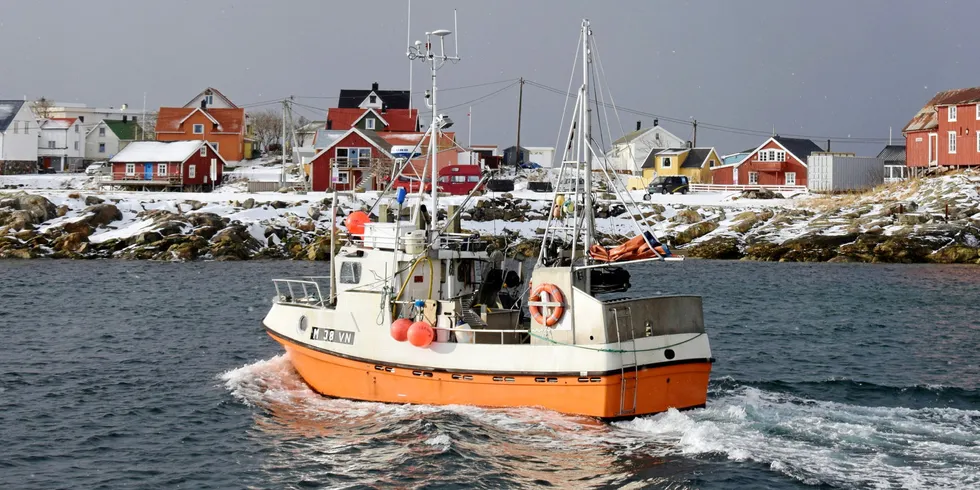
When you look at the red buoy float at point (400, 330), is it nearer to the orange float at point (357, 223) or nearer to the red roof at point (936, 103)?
the orange float at point (357, 223)

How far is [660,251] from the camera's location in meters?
18.7

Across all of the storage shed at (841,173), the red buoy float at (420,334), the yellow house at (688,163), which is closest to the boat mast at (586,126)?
the red buoy float at (420,334)

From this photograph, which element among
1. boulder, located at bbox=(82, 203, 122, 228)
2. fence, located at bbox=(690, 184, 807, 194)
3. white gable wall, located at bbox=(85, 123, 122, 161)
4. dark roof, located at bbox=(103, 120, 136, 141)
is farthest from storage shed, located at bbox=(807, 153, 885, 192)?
white gable wall, located at bbox=(85, 123, 122, 161)

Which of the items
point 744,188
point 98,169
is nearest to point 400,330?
point 744,188

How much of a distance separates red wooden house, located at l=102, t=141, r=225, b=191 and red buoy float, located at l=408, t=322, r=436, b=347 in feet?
190

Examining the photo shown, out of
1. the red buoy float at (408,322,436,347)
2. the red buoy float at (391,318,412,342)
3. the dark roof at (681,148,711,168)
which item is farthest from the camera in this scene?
the dark roof at (681,148,711,168)

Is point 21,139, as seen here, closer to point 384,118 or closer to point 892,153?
point 384,118

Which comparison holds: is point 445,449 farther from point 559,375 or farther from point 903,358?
point 903,358

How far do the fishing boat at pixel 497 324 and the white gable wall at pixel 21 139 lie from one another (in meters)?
73.4

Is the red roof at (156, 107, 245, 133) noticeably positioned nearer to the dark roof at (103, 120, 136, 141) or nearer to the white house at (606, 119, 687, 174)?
the dark roof at (103, 120, 136, 141)

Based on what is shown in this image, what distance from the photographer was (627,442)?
59.0ft

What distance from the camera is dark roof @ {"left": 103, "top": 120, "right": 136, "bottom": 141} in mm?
103562

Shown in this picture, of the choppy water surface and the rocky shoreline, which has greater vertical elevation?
the rocky shoreline

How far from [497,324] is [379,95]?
268ft
